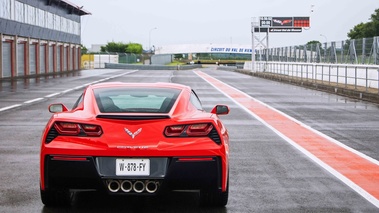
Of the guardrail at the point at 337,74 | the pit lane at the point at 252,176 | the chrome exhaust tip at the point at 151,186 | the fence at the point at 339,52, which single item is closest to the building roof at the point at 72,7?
the guardrail at the point at 337,74

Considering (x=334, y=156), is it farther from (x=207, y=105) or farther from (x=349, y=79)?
(x=349, y=79)

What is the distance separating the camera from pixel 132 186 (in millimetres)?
6285

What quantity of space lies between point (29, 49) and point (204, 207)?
2111 inches

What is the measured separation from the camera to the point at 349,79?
32.6m

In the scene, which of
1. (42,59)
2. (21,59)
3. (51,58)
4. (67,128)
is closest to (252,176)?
(67,128)

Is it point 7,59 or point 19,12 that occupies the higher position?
point 19,12

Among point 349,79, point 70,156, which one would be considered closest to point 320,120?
point 70,156

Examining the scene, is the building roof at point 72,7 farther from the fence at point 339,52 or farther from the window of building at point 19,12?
the fence at point 339,52

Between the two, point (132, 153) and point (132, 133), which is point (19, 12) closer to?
point (132, 133)

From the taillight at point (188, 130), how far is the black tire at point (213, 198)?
66cm

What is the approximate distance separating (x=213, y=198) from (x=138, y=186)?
0.86 metres

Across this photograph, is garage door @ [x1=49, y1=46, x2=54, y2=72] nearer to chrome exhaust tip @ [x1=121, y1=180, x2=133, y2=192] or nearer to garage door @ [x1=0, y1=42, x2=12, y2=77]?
garage door @ [x1=0, y1=42, x2=12, y2=77]

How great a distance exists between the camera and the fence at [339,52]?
30734 mm

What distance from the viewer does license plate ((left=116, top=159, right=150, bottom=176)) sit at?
6.18 metres
